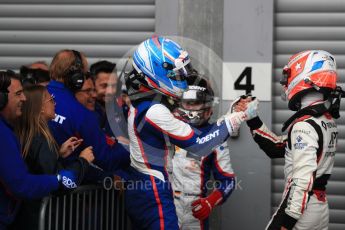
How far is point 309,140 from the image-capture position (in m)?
5.06

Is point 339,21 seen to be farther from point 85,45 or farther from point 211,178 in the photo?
point 85,45

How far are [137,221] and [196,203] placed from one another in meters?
0.94

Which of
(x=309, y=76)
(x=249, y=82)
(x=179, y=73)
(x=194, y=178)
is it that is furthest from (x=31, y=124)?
(x=249, y=82)

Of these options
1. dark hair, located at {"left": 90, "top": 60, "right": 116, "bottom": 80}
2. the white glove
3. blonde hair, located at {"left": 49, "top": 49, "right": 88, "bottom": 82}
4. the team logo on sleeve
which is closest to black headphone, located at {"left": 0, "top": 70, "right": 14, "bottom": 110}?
blonde hair, located at {"left": 49, "top": 49, "right": 88, "bottom": 82}

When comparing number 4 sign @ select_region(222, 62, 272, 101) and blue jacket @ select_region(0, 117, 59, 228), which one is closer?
blue jacket @ select_region(0, 117, 59, 228)

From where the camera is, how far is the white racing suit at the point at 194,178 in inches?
243

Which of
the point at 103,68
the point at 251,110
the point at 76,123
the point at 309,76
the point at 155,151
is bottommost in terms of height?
the point at 155,151

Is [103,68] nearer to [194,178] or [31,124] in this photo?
[194,178]

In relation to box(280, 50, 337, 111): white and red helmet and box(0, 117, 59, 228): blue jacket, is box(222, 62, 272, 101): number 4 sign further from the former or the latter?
box(0, 117, 59, 228): blue jacket

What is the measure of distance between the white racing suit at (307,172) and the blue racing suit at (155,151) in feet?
1.70

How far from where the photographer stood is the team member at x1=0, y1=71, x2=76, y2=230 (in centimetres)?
459

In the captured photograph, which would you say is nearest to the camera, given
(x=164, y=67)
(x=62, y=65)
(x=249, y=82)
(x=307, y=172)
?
(x=307, y=172)

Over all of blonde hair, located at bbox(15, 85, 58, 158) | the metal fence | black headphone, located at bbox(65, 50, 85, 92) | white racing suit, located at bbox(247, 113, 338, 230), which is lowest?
the metal fence

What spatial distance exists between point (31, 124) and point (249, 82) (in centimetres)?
298
